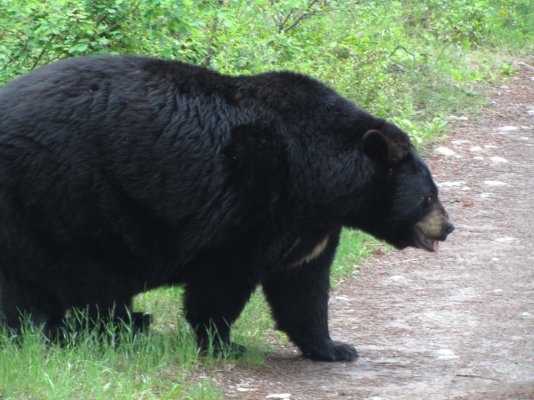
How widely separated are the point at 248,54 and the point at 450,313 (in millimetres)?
4114

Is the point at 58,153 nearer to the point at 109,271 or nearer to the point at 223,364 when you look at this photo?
the point at 109,271

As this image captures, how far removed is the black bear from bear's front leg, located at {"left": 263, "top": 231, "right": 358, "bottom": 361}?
0.12 metres

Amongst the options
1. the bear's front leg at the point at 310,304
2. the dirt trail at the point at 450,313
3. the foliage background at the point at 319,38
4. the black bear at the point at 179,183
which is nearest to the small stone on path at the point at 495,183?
the dirt trail at the point at 450,313

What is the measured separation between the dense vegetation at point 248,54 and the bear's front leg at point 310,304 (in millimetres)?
319

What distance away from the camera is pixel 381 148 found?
20.0ft

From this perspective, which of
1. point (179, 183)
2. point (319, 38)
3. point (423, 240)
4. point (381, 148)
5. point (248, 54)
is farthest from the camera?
point (319, 38)

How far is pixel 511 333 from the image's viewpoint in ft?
21.9

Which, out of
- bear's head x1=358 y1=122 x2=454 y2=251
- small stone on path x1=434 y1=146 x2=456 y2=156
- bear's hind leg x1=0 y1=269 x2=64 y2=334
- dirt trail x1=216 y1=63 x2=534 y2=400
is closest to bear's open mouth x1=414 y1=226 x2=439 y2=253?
bear's head x1=358 y1=122 x2=454 y2=251

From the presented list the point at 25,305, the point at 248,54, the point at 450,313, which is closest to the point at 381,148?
the point at 450,313

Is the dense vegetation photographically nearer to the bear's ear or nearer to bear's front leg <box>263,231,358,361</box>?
bear's front leg <box>263,231,358,361</box>

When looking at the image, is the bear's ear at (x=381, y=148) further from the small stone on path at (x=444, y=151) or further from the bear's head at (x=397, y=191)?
the small stone on path at (x=444, y=151)

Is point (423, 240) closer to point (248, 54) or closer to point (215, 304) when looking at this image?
point (215, 304)

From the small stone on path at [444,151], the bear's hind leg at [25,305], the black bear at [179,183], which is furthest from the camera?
the small stone on path at [444,151]

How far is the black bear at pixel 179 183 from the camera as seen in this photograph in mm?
5652
